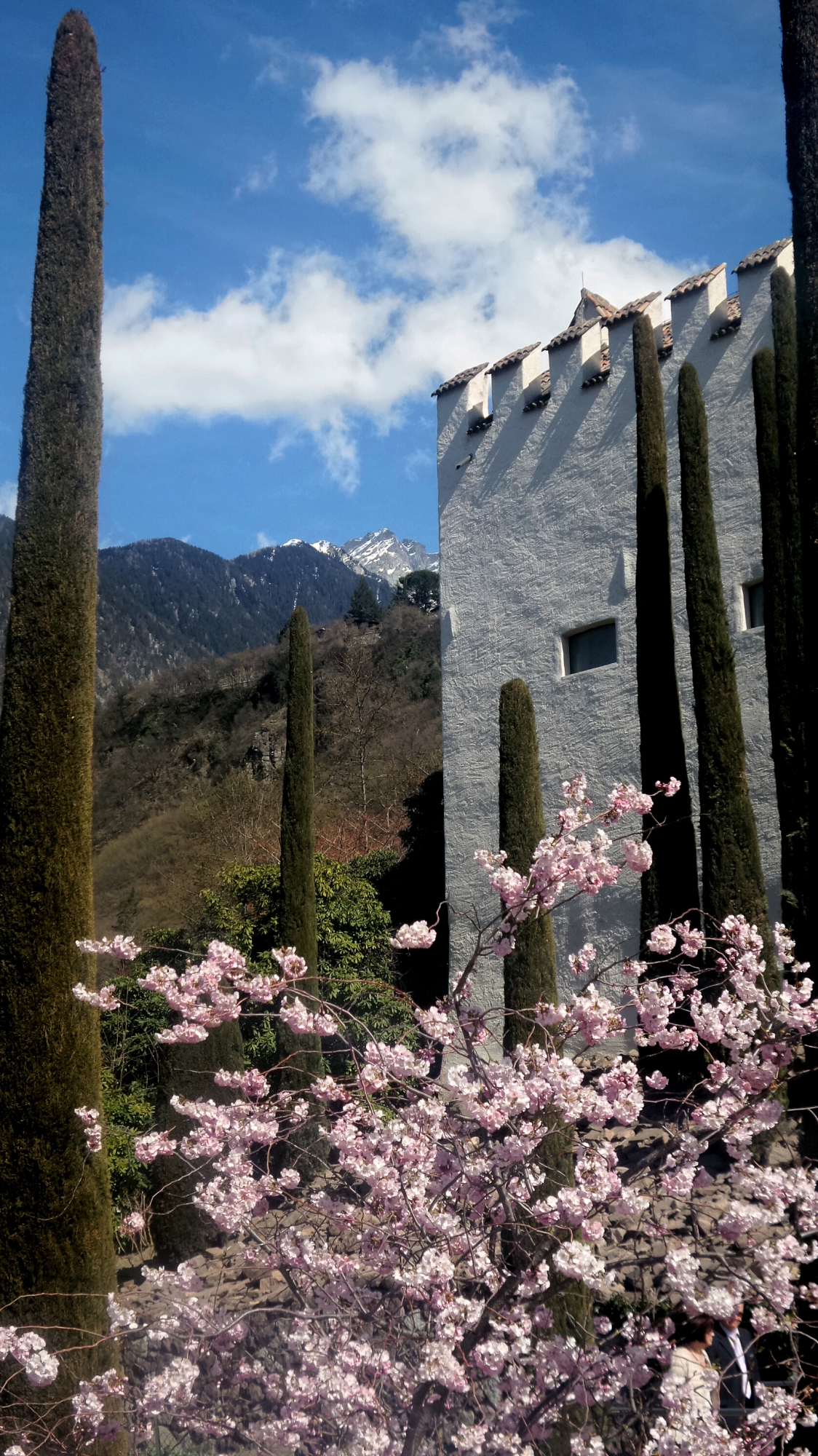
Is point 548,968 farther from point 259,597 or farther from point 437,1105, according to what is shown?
point 259,597

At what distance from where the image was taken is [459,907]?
1432cm

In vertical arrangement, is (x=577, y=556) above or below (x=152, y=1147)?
above

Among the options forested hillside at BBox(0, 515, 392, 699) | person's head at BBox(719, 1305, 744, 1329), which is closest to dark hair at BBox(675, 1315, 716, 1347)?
person's head at BBox(719, 1305, 744, 1329)

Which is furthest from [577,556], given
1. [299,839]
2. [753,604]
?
[299,839]

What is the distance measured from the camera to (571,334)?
1436 cm

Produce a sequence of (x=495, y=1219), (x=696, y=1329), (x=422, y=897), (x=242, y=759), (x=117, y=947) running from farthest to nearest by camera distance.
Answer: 1. (x=242, y=759)
2. (x=422, y=897)
3. (x=696, y=1329)
4. (x=117, y=947)
5. (x=495, y=1219)

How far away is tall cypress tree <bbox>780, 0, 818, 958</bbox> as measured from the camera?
5277 millimetres

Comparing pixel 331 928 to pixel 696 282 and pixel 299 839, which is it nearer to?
pixel 299 839

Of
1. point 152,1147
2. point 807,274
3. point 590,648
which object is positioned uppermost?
point 807,274

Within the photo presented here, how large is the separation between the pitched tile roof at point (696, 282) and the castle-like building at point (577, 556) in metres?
0.03

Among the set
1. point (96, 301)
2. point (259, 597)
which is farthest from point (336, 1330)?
point (259, 597)

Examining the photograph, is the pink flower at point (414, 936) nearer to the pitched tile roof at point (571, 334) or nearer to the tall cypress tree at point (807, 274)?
the tall cypress tree at point (807, 274)

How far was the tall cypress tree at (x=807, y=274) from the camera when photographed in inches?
208

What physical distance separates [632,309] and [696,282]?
3.08ft
